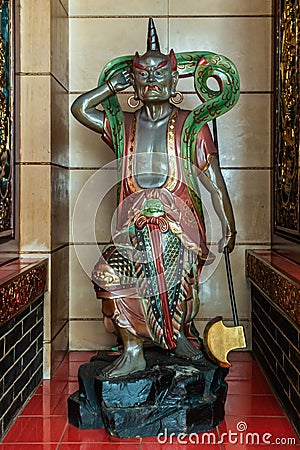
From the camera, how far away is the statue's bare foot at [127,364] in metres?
3.43

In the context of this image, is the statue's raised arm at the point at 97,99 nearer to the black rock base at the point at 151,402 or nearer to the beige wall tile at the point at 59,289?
the beige wall tile at the point at 59,289

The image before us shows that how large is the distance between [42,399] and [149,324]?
0.80 m

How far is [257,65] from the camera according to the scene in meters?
4.79

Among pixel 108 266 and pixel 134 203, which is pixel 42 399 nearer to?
pixel 108 266

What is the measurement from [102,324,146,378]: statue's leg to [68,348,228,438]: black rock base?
0.04 meters

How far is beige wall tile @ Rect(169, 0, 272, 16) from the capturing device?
188 inches

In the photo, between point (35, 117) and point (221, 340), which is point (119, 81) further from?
point (221, 340)

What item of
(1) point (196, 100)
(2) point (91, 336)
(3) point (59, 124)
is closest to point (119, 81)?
(3) point (59, 124)

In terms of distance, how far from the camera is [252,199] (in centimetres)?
483

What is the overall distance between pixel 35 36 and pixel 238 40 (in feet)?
4.42

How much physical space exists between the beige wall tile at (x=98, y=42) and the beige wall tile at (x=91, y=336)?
149 cm

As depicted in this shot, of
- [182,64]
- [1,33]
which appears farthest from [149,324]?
[1,33]

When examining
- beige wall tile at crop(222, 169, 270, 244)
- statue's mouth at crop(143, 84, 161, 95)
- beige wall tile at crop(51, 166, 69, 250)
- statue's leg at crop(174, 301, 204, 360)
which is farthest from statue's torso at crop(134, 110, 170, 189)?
beige wall tile at crop(222, 169, 270, 244)

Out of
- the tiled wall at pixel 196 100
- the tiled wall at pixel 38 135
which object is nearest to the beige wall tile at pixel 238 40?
the tiled wall at pixel 196 100
